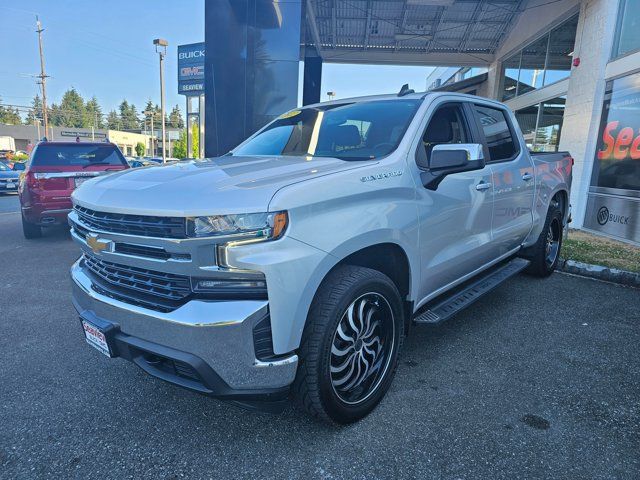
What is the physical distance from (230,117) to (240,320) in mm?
8062

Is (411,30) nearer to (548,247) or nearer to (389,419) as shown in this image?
(548,247)

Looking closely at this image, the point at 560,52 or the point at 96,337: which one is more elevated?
the point at 560,52

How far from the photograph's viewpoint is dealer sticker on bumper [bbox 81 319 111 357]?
2184mm

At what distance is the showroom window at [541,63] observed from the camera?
974 cm

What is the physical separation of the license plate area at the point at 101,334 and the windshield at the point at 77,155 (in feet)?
20.3

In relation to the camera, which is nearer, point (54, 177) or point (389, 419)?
point (389, 419)

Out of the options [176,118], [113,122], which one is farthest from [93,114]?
[176,118]

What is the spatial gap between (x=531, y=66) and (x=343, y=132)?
1108cm

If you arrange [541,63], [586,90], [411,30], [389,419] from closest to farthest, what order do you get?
[389,419] → [586,90] → [541,63] → [411,30]

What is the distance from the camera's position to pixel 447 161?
2.65 metres

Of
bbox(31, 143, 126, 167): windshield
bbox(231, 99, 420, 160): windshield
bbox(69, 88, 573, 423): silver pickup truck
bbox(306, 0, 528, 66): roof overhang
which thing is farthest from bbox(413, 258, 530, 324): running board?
bbox(306, 0, 528, 66): roof overhang

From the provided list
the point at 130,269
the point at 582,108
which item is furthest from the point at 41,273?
the point at 582,108

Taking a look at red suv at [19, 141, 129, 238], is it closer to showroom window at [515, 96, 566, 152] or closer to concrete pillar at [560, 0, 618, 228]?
concrete pillar at [560, 0, 618, 228]

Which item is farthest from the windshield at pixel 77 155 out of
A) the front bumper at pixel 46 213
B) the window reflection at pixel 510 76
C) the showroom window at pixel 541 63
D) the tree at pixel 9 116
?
the tree at pixel 9 116
